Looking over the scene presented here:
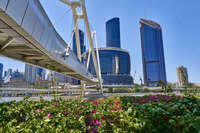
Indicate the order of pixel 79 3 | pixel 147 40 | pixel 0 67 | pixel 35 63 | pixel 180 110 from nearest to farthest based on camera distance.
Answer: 1. pixel 180 110
2. pixel 35 63
3. pixel 79 3
4. pixel 147 40
5. pixel 0 67

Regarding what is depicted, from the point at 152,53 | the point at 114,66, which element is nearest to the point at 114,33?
the point at 152,53

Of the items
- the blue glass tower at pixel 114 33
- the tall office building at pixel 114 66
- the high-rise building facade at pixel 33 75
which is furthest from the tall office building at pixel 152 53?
the high-rise building facade at pixel 33 75

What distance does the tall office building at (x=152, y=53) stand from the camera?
134875mm

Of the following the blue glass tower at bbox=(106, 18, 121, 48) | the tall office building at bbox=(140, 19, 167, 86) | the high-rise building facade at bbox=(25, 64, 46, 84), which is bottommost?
the high-rise building facade at bbox=(25, 64, 46, 84)

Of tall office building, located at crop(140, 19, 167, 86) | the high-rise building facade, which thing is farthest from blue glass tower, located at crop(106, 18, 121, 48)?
the high-rise building facade

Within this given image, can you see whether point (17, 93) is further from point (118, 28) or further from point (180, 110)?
point (118, 28)

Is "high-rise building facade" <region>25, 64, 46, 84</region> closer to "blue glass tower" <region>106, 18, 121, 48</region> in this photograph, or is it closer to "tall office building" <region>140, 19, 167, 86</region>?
"tall office building" <region>140, 19, 167, 86</region>

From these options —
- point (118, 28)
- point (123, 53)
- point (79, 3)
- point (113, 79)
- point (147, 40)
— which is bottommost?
point (113, 79)

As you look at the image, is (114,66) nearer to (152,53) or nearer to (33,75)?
(152,53)

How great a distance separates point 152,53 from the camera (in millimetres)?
142375

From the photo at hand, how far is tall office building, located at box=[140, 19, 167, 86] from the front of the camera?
135 metres

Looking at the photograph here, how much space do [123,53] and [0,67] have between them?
173 m

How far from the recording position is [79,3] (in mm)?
19125

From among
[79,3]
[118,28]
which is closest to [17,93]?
[79,3]
